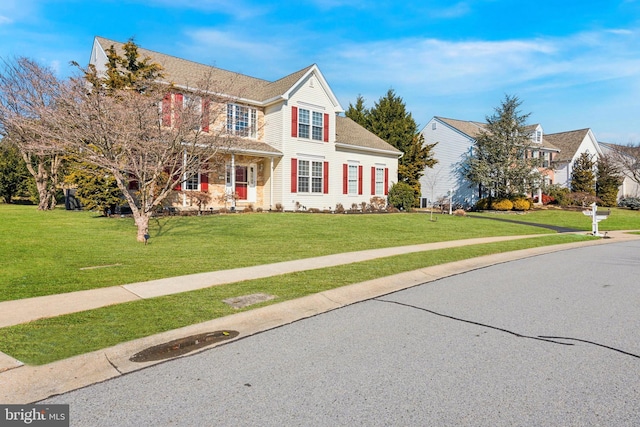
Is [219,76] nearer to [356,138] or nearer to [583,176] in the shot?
[356,138]

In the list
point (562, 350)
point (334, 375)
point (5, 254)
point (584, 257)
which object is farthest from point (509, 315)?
point (5, 254)

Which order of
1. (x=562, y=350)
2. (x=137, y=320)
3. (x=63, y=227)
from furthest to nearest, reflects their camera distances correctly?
(x=63, y=227) < (x=137, y=320) < (x=562, y=350)

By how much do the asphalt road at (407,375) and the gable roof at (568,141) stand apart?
144 ft

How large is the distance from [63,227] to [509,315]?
47.5 ft

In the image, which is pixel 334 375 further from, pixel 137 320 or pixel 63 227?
pixel 63 227

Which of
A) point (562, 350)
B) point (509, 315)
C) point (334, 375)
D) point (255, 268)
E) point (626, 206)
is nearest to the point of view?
point (334, 375)

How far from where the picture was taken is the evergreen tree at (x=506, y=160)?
3328 cm

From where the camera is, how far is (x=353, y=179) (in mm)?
28188

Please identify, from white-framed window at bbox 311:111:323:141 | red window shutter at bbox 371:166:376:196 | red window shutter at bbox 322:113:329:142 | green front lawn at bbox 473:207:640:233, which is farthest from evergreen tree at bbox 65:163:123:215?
green front lawn at bbox 473:207:640:233

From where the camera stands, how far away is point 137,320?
→ 521 centimetres

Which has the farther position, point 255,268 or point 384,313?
point 255,268

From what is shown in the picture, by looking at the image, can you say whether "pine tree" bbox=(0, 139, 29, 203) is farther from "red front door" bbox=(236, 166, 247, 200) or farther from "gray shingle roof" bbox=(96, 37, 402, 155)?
"red front door" bbox=(236, 166, 247, 200)

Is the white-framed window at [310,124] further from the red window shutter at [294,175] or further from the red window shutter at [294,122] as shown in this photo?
the red window shutter at [294,175]

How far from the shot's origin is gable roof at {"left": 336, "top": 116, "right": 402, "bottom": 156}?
92.1 feet
